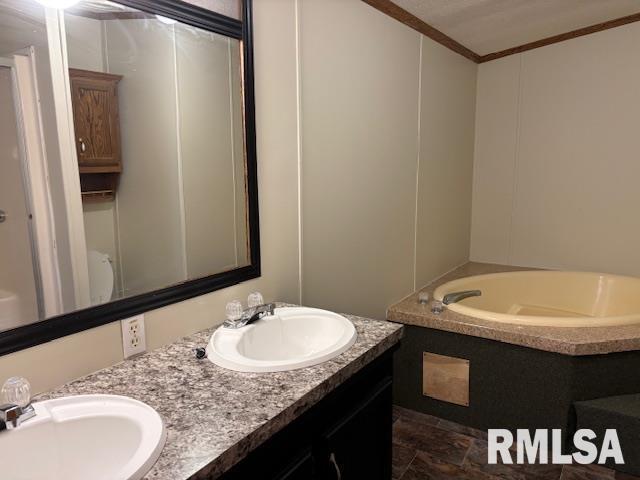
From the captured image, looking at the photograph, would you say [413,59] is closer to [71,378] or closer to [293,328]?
[293,328]

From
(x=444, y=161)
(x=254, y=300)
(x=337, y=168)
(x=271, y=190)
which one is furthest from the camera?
(x=444, y=161)

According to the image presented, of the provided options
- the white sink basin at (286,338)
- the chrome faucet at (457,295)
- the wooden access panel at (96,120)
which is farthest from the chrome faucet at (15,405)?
the chrome faucet at (457,295)

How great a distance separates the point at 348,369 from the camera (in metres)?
1.25

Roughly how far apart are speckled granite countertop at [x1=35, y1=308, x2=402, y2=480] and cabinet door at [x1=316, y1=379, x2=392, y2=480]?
0.54 ft

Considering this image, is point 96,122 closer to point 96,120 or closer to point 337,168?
point 96,120

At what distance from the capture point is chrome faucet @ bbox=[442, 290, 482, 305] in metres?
2.66

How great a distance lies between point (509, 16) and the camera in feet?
9.05

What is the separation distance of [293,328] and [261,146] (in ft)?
2.21

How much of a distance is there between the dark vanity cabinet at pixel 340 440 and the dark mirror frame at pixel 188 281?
56 cm

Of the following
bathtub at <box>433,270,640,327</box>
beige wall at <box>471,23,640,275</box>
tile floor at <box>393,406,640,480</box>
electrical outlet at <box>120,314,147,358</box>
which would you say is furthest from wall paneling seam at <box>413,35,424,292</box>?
electrical outlet at <box>120,314,147,358</box>

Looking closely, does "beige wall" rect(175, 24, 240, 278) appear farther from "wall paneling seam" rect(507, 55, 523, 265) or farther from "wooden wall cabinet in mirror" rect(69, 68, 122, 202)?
"wall paneling seam" rect(507, 55, 523, 265)

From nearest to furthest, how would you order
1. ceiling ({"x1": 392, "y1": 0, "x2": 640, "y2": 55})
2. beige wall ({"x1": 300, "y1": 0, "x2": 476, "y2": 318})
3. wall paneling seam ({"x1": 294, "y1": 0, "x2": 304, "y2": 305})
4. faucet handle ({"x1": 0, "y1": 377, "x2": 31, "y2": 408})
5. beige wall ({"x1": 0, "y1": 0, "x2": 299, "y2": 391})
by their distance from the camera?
1. faucet handle ({"x1": 0, "y1": 377, "x2": 31, "y2": 408})
2. beige wall ({"x1": 0, "y1": 0, "x2": 299, "y2": 391})
3. wall paneling seam ({"x1": 294, "y1": 0, "x2": 304, "y2": 305})
4. beige wall ({"x1": 300, "y1": 0, "x2": 476, "y2": 318})
5. ceiling ({"x1": 392, "y1": 0, "x2": 640, "y2": 55})

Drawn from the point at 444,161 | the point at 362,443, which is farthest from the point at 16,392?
the point at 444,161

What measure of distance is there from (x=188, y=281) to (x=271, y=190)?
50 centimetres
